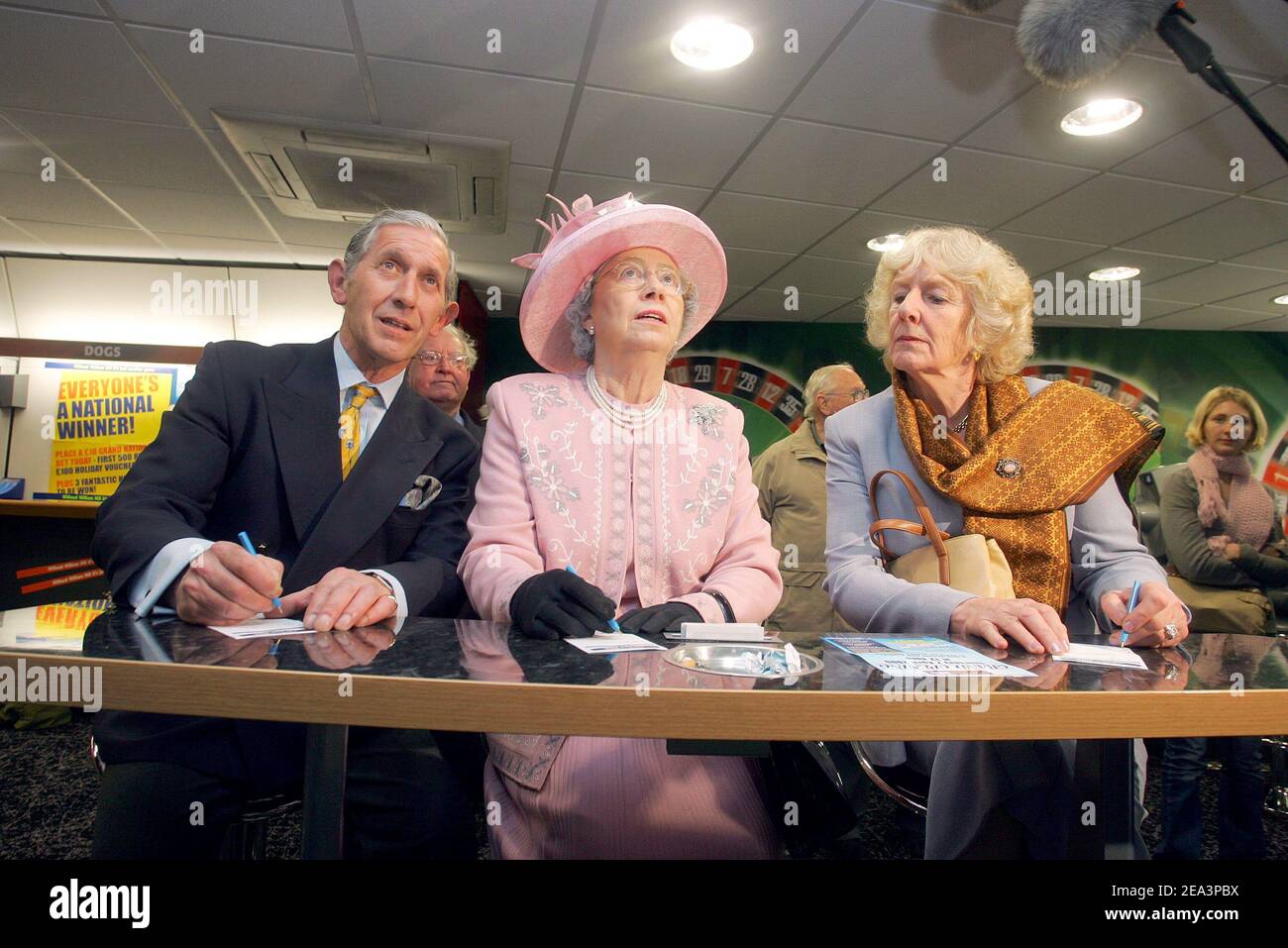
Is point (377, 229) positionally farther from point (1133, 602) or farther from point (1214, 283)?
point (1214, 283)

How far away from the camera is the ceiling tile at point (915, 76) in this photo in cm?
312

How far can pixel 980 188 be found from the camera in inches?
177

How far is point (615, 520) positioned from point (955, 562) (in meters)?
0.69

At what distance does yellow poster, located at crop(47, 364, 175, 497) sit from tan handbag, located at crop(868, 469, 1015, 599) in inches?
265

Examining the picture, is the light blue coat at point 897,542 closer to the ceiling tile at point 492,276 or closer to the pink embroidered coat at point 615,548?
the pink embroidered coat at point 615,548

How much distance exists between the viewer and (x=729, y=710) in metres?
0.76

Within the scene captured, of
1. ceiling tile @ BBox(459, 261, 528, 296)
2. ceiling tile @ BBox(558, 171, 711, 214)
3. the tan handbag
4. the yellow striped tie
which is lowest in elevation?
the tan handbag

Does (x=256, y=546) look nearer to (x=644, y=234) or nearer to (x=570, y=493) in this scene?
(x=570, y=493)

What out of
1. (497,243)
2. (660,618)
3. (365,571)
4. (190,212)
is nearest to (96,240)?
(190,212)

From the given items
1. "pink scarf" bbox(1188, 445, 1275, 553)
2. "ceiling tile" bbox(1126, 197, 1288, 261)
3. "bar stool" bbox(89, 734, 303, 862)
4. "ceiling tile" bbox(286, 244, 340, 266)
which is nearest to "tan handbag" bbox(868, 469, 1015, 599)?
"bar stool" bbox(89, 734, 303, 862)

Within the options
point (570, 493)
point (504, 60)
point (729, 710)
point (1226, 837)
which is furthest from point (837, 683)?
point (504, 60)

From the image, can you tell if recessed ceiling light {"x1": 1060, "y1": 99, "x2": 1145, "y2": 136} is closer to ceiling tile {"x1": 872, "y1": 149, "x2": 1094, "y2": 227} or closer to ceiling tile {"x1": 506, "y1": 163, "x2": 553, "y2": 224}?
ceiling tile {"x1": 872, "y1": 149, "x2": 1094, "y2": 227}

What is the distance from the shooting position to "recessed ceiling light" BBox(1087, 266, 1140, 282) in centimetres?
570

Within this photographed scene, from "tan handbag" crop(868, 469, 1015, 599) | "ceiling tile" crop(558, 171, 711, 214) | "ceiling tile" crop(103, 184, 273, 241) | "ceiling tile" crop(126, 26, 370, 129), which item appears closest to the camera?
"tan handbag" crop(868, 469, 1015, 599)
